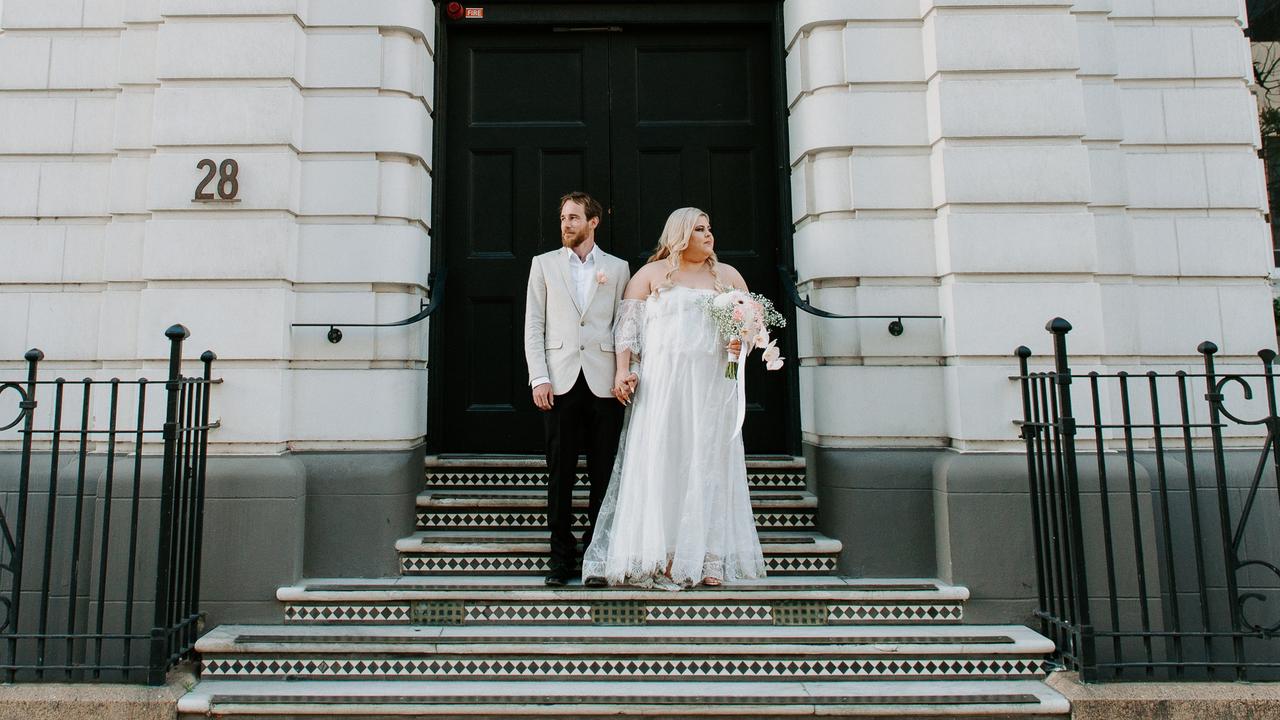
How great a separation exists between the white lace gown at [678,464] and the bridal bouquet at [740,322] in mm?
84

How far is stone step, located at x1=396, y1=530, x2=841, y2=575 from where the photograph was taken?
4.60m

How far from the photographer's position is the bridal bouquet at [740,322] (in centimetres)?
431

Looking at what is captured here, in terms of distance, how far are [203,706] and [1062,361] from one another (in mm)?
4708

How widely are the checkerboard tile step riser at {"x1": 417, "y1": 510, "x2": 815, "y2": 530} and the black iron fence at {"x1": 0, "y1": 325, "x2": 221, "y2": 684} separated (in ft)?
4.42

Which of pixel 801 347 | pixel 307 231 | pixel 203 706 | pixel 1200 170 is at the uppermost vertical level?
pixel 1200 170

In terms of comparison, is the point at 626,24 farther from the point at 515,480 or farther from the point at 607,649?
the point at 607,649

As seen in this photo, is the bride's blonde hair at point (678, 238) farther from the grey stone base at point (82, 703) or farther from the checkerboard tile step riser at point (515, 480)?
the grey stone base at point (82, 703)

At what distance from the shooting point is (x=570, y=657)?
3871 millimetres

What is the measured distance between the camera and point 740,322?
4.32 m

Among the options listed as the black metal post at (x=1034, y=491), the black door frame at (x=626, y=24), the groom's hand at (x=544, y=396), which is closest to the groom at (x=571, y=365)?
the groom's hand at (x=544, y=396)

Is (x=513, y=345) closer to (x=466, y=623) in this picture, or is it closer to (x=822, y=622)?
(x=466, y=623)

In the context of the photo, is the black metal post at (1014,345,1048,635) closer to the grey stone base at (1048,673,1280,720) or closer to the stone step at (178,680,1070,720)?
the grey stone base at (1048,673,1280,720)

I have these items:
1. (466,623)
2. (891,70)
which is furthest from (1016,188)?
(466,623)

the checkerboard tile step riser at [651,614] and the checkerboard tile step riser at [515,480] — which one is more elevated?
the checkerboard tile step riser at [515,480]
